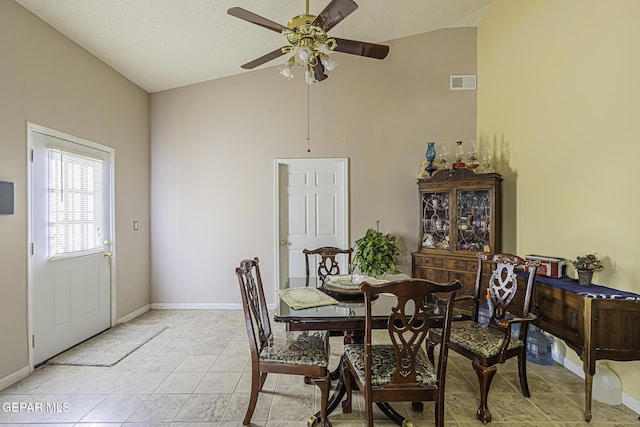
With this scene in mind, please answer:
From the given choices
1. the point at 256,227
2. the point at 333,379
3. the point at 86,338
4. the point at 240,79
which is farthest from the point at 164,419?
the point at 240,79

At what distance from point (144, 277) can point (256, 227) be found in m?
1.64

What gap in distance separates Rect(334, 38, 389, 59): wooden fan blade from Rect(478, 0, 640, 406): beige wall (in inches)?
63.2

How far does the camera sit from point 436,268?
12.8ft

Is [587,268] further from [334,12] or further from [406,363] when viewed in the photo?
[334,12]

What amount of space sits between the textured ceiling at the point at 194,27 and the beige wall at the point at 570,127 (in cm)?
99

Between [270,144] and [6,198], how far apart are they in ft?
8.91

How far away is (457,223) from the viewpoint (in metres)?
3.79

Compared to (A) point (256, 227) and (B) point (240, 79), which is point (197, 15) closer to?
(B) point (240, 79)

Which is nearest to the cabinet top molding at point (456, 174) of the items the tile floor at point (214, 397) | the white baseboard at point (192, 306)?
the tile floor at point (214, 397)

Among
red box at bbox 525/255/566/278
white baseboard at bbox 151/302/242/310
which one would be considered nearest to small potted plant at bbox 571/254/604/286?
red box at bbox 525/255/566/278

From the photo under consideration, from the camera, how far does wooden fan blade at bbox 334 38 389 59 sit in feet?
8.03

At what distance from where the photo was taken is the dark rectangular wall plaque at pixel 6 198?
8.16 ft

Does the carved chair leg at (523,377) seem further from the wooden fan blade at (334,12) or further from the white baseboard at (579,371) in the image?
the wooden fan blade at (334,12)

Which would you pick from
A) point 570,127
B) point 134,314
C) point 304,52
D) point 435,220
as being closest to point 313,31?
point 304,52
